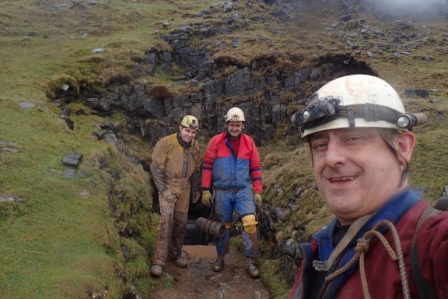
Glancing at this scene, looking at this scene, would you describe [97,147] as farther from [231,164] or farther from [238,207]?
[238,207]

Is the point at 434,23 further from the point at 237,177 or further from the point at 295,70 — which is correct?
the point at 237,177

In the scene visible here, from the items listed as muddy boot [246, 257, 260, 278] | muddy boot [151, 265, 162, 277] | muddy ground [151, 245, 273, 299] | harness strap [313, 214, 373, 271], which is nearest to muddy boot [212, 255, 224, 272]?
muddy ground [151, 245, 273, 299]

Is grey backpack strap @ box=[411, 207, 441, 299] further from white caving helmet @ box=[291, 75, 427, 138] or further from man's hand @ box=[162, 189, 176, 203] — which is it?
man's hand @ box=[162, 189, 176, 203]

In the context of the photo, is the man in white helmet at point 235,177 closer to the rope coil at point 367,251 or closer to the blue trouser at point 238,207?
the blue trouser at point 238,207

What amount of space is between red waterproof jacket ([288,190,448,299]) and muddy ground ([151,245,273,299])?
5893 mm

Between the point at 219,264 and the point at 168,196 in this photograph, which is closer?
the point at 168,196

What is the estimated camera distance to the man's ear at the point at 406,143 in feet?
6.36

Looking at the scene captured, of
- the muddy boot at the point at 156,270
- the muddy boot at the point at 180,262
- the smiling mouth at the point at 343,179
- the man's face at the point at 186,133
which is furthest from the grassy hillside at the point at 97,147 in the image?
the smiling mouth at the point at 343,179

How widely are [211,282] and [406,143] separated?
675 centimetres

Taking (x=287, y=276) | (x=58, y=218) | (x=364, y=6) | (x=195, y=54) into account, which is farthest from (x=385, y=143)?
(x=364, y=6)

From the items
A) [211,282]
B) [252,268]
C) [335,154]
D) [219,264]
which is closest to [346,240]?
[335,154]

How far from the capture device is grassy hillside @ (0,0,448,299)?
591cm

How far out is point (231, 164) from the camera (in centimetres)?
788

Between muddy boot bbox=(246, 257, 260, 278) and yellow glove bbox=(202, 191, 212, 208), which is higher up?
yellow glove bbox=(202, 191, 212, 208)
